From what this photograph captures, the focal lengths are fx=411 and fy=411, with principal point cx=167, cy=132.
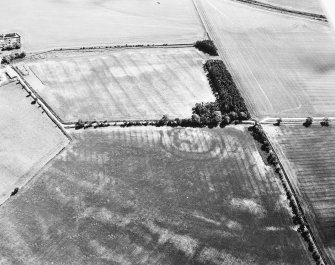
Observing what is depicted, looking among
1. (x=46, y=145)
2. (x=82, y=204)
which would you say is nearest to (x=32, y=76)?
(x=46, y=145)

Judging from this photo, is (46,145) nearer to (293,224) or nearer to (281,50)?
(293,224)

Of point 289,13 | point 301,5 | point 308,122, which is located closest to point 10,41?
point 308,122

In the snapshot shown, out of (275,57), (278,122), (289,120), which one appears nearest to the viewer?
(278,122)

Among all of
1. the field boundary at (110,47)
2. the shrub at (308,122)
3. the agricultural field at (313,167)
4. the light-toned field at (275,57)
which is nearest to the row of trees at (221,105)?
the light-toned field at (275,57)

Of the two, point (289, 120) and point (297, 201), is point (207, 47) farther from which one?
point (297, 201)

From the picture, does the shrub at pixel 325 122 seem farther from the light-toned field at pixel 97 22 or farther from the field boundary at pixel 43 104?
the field boundary at pixel 43 104
